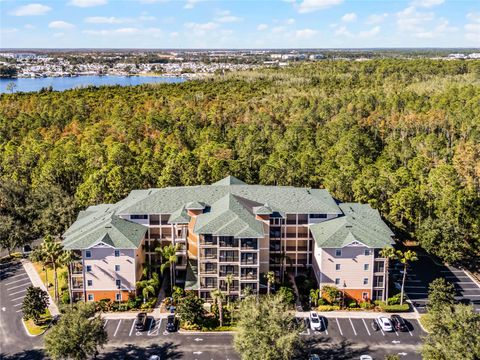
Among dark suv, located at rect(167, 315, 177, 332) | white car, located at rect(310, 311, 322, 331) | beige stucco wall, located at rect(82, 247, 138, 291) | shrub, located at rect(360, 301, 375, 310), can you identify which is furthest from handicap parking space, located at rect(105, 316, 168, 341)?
shrub, located at rect(360, 301, 375, 310)

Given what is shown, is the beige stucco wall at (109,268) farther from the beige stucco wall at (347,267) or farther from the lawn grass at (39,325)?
the beige stucco wall at (347,267)

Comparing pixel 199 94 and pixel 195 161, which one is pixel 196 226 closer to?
pixel 195 161

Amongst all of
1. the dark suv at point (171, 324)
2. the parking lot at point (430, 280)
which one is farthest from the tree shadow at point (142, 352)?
the parking lot at point (430, 280)

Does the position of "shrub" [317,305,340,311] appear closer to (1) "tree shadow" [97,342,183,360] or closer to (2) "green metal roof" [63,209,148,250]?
(1) "tree shadow" [97,342,183,360]

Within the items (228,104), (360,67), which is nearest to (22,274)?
(228,104)

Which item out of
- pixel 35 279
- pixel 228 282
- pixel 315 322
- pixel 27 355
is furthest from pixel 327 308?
pixel 35 279
